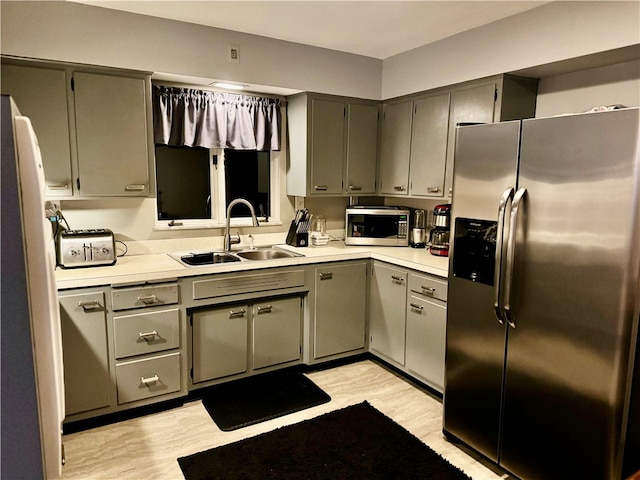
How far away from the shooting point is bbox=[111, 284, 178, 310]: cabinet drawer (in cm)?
261

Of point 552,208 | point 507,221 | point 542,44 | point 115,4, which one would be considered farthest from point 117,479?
point 542,44

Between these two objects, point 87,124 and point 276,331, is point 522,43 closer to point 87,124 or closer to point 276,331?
point 276,331

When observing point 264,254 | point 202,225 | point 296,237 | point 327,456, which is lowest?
point 327,456

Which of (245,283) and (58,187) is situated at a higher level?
(58,187)

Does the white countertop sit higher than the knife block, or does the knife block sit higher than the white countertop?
the knife block

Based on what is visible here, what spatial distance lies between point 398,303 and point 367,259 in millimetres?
459

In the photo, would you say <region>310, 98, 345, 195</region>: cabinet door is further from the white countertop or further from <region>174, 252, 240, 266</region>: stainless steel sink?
<region>174, 252, 240, 266</region>: stainless steel sink

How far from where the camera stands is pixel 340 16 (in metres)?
2.84

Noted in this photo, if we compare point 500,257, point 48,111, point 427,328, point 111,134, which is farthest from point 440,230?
point 48,111

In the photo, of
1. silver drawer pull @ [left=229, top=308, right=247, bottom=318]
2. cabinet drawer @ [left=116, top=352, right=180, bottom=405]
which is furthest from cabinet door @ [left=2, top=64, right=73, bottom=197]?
silver drawer pull @ [left=229, top=308, right=247, bottom=318]

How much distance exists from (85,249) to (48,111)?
33.2 inches

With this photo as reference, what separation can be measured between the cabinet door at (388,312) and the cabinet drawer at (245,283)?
64cm

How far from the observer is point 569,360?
1.91 metres

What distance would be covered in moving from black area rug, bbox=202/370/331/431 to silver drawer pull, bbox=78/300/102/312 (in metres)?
0.97
